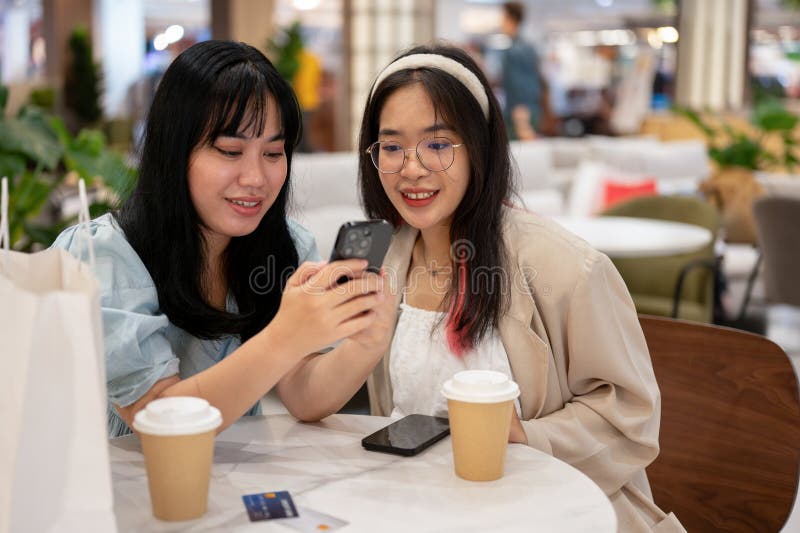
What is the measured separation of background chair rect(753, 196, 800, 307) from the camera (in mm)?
4602

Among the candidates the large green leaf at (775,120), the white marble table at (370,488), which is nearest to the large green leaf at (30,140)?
the white marble table at (370,488)

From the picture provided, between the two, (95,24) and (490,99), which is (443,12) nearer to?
(95,24)

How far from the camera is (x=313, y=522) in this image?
107cm

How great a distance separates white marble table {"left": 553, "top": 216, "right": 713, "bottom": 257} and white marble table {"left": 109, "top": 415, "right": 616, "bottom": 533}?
212 centimetres

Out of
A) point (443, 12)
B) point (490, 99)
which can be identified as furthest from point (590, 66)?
point (490, 99)

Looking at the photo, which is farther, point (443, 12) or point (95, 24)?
point (443, 12)

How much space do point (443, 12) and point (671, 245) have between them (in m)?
15.1

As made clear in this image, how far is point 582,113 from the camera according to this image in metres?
14.3

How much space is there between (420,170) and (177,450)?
2.56 ft

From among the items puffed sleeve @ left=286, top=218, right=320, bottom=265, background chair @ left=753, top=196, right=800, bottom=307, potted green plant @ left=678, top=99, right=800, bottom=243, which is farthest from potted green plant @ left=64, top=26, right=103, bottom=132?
puffed sleeve @ left=286, top=218, right=320, bottom=265

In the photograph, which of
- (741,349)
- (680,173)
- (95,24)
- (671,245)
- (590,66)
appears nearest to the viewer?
(741,349)

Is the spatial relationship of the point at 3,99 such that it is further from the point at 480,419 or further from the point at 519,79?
the point at 519,79

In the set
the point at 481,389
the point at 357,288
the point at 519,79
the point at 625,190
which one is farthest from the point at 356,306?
the point at 519,79

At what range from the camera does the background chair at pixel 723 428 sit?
1.59 m
